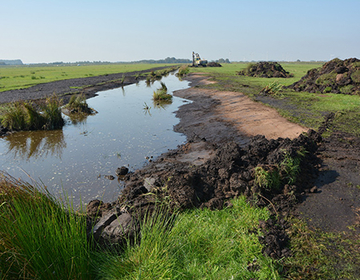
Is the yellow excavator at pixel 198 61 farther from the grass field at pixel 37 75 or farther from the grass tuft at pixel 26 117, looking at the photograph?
the grass tuft at pixel 26 117

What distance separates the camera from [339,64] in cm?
1967

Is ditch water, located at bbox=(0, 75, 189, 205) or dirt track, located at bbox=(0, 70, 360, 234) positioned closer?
dirt track, located at bbox=(0, 70, 360, 234)

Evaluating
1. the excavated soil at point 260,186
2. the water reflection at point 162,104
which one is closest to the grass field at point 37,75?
the water reflection at point 162,104

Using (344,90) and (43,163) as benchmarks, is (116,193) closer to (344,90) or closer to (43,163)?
(43,163)

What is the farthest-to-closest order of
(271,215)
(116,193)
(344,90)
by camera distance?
(344,90)
(116,193)
(271,215)

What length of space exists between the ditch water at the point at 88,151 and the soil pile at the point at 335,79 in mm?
11629

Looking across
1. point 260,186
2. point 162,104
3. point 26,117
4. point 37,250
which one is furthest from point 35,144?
point 162,104

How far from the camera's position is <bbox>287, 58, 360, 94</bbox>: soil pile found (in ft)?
55.3

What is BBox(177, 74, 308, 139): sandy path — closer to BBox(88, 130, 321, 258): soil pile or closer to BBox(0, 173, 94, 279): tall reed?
BBox(88, 130, 321, 258): soil pile

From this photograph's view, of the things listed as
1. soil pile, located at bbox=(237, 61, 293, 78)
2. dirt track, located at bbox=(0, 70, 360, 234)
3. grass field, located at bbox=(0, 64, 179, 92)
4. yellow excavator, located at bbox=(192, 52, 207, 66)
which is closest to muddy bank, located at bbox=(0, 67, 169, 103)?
grass field, located at bbox=(0, 64, 179, 92)

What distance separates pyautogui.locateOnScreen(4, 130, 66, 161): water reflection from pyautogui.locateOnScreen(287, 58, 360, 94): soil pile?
16984mm

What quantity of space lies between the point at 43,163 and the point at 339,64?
21.4 meters

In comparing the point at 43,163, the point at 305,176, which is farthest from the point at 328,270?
the point at 43,163

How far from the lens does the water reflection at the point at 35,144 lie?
29.5 feet
